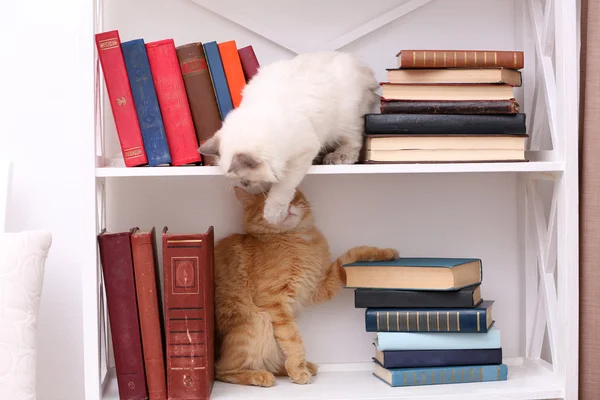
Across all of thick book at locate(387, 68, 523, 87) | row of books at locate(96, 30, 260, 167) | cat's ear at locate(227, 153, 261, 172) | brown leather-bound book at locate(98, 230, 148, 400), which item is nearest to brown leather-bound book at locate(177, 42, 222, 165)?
row of books at locate(96, 30, 260, 167)

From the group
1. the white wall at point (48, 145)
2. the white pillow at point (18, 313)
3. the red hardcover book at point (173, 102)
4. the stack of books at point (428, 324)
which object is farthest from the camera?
the white wall at point (48, 145)

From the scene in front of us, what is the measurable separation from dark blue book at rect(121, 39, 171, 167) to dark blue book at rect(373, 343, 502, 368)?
1.90 feet

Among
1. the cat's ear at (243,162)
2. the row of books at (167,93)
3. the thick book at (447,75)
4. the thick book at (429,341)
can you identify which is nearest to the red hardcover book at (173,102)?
the row of books at (167,93)

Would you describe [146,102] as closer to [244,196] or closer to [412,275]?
[244,196]

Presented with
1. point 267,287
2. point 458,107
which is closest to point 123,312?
point 267,287

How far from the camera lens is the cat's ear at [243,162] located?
1.13 metres

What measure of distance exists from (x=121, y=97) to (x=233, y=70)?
0.21 meters

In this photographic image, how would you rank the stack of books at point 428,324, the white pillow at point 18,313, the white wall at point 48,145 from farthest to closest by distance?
the white wall at point 48,145
the stack of books at point 428,324
the white pillow at point 18,313

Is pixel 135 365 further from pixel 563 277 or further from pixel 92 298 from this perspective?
pixel 563 277

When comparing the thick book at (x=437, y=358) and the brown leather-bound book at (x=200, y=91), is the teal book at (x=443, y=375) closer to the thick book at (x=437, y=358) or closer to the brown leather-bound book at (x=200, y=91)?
the thick book at (x=437, y=358)

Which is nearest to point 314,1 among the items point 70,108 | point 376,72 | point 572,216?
point 376,72

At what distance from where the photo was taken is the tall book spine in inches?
49.4

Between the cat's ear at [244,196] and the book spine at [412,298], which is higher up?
the cat's ear at [244,196]

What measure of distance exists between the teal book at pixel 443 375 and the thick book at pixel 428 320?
8 cm
